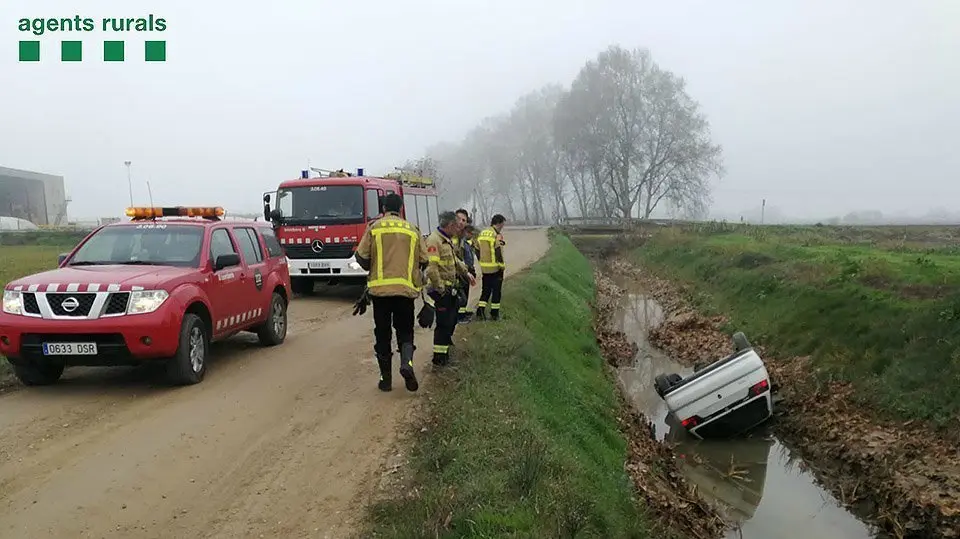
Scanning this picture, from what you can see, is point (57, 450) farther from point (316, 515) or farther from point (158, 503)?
point (316, 515)

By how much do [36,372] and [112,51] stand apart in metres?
6.35

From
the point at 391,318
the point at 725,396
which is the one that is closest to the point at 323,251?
the point at 391,318

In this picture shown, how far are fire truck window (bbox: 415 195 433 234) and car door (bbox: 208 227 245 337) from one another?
1066 centimetres

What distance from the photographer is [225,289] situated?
8.42 meters

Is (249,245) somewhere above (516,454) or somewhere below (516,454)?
above

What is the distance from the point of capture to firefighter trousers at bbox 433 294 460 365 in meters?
7.80

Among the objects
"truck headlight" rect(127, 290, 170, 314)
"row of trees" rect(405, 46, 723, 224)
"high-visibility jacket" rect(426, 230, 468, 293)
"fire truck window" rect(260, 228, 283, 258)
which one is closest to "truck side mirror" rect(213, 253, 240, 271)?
"truck headlight" rect(127, 290, 170, 314)

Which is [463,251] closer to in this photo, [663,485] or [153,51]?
[663,485]

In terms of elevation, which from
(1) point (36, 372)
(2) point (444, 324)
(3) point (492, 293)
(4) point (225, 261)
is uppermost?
(4) point (225, 261)

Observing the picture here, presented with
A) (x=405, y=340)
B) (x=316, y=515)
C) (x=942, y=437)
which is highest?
(x=405, y=340)

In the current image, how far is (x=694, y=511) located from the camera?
754 cm

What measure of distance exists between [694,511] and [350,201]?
10.2m

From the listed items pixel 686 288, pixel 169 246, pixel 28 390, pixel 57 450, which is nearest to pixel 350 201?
pixel 169 246

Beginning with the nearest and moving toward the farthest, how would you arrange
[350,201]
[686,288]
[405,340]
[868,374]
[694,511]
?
1. [405,340]
2. [694,511]
3. [868,374]
4. [350,201]
5. [686,288]
